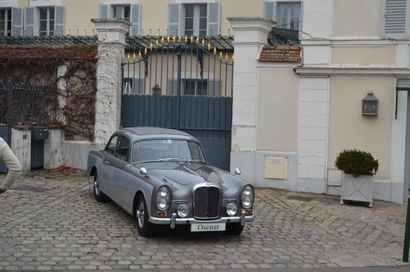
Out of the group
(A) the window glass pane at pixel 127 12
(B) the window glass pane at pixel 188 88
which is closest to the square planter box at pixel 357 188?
(B) the window glass pane at pixel 188 88

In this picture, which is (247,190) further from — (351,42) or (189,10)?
(189,10)

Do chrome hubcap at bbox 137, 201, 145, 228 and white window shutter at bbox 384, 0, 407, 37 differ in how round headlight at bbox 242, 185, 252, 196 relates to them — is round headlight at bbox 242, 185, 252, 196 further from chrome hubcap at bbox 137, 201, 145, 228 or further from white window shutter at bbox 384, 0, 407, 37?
white window shutter at bbox 384, 0, 407, 37

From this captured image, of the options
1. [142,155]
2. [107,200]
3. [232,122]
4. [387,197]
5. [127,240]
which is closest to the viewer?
[127,240]

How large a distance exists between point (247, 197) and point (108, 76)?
749 centimetres

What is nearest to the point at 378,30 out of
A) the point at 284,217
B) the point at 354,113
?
the point at 354,113

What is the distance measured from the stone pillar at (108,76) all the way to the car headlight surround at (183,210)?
23.5 feet

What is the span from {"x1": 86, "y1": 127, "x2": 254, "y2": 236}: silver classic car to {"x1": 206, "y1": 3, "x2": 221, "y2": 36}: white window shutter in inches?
435

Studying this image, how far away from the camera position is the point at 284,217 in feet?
34.9

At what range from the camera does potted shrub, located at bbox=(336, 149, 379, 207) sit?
38.7 feet

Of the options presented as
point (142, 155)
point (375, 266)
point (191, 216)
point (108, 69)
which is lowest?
point (375, 266)

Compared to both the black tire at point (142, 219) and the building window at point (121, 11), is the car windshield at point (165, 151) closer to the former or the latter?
the black tire at point (142, 219)

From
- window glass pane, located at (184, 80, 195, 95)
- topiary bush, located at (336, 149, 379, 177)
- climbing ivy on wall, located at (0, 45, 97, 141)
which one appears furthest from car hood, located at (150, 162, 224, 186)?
window glass pane, located at (184, 80, 195, 95)

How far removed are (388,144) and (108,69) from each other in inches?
286

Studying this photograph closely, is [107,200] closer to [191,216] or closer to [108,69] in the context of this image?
[191,216]
